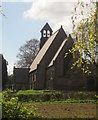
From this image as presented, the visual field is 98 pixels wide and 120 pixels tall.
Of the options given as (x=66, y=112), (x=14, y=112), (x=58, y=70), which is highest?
(x=58, y=70)

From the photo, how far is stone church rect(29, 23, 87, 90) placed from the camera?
53.0m

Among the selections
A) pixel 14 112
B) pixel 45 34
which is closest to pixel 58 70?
pixel 45 34

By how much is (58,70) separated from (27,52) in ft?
90.5

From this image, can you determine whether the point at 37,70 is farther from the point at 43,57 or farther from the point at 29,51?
the point at 29,51

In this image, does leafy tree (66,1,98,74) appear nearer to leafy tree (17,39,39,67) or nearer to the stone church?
the stone church

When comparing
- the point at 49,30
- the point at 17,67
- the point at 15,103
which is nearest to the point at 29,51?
the point at 17,67

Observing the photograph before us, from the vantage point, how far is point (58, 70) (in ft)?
180

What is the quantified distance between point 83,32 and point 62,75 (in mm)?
43777

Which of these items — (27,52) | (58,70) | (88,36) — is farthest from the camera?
(27,52)

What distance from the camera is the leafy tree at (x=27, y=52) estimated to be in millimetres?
81106

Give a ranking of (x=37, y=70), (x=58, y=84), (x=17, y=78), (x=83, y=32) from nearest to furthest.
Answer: (x=83, y=32) < (x=58, y=84) < (x=37, y=70) < (x=17, y=78)

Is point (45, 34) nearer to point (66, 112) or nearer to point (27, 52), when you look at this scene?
point (27, 52)

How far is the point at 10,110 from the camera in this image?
10.6 metres

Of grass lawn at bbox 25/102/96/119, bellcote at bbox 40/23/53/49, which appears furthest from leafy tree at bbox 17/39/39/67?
grass lawn at bbox 25/102/96/119
